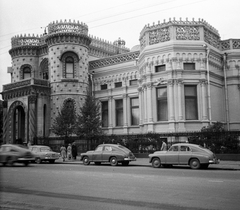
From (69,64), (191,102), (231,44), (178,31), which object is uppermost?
(178,31)

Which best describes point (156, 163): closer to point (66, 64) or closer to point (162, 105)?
point (162, 105)

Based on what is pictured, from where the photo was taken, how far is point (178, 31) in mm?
31688

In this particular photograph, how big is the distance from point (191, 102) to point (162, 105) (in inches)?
109

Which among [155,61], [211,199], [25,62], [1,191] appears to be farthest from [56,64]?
[211,199]

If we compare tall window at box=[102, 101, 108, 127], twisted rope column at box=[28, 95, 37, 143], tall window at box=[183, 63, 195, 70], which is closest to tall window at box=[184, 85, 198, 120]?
tall window at box=[183, 63, 195, 70]

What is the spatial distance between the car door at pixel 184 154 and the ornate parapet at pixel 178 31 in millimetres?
14346

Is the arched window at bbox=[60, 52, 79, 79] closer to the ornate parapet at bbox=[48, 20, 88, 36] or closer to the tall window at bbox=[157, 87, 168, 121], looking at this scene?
the ornate parapet at bbox=[48, 20, 88, 36]

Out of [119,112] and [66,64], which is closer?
[119,112]

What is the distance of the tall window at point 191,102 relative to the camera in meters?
31.1

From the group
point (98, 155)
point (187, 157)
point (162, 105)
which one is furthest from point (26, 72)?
point (187, 157)

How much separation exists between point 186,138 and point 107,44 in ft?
85.4

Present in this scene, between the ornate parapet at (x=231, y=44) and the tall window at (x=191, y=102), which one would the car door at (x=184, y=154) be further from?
the ornate parapet at (x=231, y=44)

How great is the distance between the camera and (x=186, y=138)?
91.3 feet

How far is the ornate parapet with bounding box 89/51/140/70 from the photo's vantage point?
3953 cm
